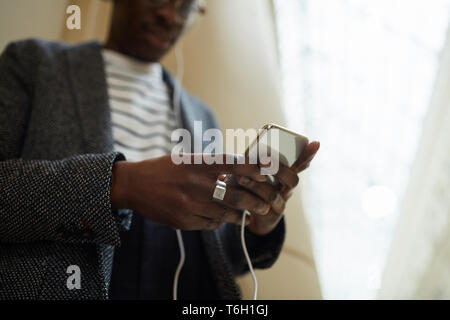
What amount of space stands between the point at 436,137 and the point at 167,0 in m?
0.70

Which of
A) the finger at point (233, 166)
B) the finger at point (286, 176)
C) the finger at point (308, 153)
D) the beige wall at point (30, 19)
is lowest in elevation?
the finger at point (286, 176)

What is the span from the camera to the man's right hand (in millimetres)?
371

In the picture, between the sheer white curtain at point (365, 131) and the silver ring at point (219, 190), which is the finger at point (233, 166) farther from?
the sheer white curtain at point (365, 131)

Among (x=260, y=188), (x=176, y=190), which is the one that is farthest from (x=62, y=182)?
(x=260, y=188)

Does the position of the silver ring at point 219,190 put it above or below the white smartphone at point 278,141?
below

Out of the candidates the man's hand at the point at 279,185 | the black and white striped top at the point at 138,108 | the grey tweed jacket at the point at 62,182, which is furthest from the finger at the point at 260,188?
the black and white striped top at the point at 138,108

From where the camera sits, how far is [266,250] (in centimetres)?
58

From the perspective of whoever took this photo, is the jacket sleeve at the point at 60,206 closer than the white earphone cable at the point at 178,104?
Yes

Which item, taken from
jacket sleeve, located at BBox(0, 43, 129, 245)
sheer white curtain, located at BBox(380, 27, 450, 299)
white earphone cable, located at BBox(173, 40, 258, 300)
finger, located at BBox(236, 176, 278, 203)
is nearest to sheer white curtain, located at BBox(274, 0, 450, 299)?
sheer white curtain, located at BBox(380, 27, 450, 299)

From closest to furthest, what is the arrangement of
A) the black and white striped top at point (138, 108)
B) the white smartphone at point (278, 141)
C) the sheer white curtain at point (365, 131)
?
1. the white smartphone at point (278, 141)
2. the black and white striped top at point (138, 108)
3. the sheer white curtain at point (365, 131)

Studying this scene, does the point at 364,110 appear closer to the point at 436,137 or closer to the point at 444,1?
the point at 436,137

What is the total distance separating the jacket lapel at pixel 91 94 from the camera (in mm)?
531

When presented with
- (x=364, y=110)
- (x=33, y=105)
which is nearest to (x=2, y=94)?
(x=33, y=105)

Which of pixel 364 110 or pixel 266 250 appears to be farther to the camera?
pixel 364 110
